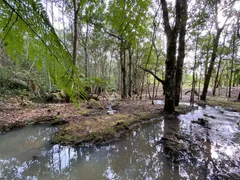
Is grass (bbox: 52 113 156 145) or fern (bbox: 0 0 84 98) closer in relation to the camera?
fern (bbox: 0 0 84 98)

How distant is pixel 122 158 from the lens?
9.88 ft

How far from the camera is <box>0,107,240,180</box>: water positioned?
99.1 inches

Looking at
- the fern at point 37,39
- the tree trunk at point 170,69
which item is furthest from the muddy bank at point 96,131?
the fern at point 37,39

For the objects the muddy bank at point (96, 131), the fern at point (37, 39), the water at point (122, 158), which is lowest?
the water at point (122, 158)

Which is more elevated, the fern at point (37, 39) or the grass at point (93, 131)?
the fern at point (37, 39)

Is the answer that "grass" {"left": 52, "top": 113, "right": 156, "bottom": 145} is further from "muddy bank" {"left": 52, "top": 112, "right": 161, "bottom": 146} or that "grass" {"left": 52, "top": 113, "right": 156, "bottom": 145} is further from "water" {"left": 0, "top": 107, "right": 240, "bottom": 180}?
"water" {"left": 0, "top": 107, "right": 240, "bottom": 180}

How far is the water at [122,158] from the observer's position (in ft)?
8.26

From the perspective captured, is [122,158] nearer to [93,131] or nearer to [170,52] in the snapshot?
[93,131]

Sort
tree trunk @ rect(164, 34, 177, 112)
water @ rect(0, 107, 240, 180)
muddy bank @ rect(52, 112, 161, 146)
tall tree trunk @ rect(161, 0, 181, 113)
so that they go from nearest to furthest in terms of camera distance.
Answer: water @ rect(0, 107, 240, 180)
muddy bank @ rect(52, 112, 161, 146)
tall tree trunk @ rect(161, 0, 181, 113)
tree trunk @ rect(164, 34, 177, 112)

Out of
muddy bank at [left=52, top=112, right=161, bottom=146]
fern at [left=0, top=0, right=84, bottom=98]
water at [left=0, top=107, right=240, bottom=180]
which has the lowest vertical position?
water at [left=0, top=107, right=240, bottom=180]

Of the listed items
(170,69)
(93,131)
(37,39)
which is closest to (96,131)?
(93,131)

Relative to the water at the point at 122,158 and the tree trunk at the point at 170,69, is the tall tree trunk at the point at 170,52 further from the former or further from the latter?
the water at the point at 122,158

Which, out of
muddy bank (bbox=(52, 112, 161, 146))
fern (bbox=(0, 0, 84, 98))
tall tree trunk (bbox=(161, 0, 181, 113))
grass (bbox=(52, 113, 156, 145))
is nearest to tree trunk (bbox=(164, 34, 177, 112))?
tall tree trunk (bbox=(161, 0, 181, 113))

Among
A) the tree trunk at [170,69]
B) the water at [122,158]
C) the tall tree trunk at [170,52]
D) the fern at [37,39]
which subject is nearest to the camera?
the fern at [37,39]
